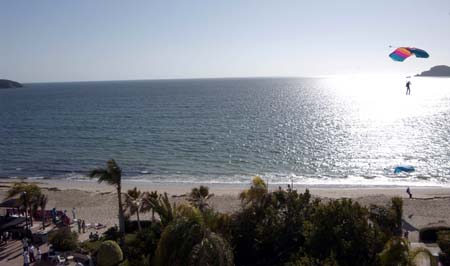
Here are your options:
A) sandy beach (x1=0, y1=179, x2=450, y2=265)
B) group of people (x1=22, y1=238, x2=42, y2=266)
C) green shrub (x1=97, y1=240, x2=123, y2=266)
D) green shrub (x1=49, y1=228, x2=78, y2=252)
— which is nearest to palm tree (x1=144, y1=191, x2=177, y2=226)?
green shrub (x1=97, y1=240, x2=123, y2=266)

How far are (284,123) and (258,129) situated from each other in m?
10.4

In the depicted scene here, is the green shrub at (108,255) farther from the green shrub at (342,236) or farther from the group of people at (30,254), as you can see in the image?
the green shrub at (342,236)

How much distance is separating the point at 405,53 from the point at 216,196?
17914 mm

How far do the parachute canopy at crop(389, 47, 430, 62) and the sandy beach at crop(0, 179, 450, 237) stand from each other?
10.0 meters

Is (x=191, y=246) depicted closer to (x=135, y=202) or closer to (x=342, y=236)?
(x=342, y=236)

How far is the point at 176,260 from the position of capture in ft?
29.6

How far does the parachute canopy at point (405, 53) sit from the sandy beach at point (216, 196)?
10.0 m

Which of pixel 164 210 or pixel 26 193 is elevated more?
pixel 164 210

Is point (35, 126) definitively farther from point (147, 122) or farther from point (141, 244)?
point (141, 244)

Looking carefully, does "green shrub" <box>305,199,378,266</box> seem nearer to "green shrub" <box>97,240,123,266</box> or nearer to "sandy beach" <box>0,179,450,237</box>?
"green shrub" <box>97,240,123,266</box>

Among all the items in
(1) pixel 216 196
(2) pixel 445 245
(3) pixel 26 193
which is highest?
(3) pixel 26 193

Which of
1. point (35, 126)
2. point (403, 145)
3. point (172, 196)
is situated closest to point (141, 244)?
point (172, 196)

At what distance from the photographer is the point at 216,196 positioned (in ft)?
109

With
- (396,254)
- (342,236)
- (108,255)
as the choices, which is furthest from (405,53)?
(108,255)
